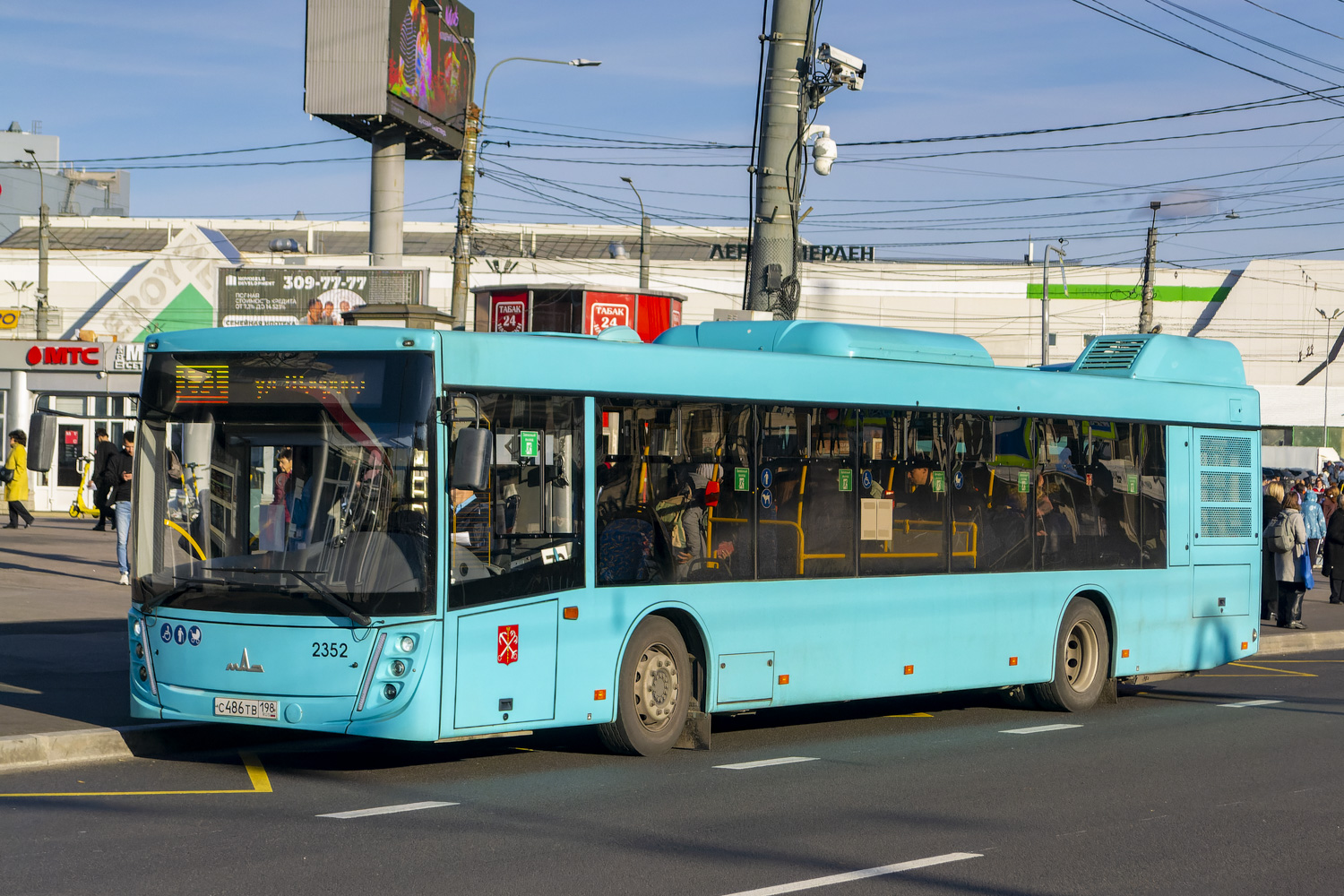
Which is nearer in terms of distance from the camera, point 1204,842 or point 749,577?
point 1204,842

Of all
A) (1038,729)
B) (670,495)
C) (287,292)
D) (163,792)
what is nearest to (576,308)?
(1038,729)

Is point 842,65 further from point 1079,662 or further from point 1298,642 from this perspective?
point 1298,642

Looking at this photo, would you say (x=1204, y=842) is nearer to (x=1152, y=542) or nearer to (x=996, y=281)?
(x=1152, y=542)

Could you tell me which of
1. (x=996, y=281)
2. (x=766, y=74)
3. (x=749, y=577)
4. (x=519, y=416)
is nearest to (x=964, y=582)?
(x=749, y=577)

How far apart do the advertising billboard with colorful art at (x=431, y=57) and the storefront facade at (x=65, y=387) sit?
1049 cm

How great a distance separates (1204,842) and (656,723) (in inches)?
143

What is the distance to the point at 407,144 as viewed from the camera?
153 feet

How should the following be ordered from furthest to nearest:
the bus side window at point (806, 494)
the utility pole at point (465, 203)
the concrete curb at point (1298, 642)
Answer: the utility pole at point (465, 203) < the concrete curb at point (1298, 642) < the bus side window at point (806, 494)

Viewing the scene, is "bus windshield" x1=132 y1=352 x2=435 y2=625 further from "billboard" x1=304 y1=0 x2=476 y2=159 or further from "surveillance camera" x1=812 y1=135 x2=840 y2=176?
"billboard" x1=304 y1=0 x2=476 y2=159

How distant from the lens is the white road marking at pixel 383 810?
7820 mm

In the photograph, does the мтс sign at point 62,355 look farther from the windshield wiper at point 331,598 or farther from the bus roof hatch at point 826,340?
the windshield wiper at point 331,598

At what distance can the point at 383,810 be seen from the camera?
798 centimetres

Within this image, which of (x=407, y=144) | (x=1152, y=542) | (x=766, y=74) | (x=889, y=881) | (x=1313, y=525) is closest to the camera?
(x=889, y=881)

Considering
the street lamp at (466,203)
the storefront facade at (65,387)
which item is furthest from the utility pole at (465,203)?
the storefront facade at (65,387)
